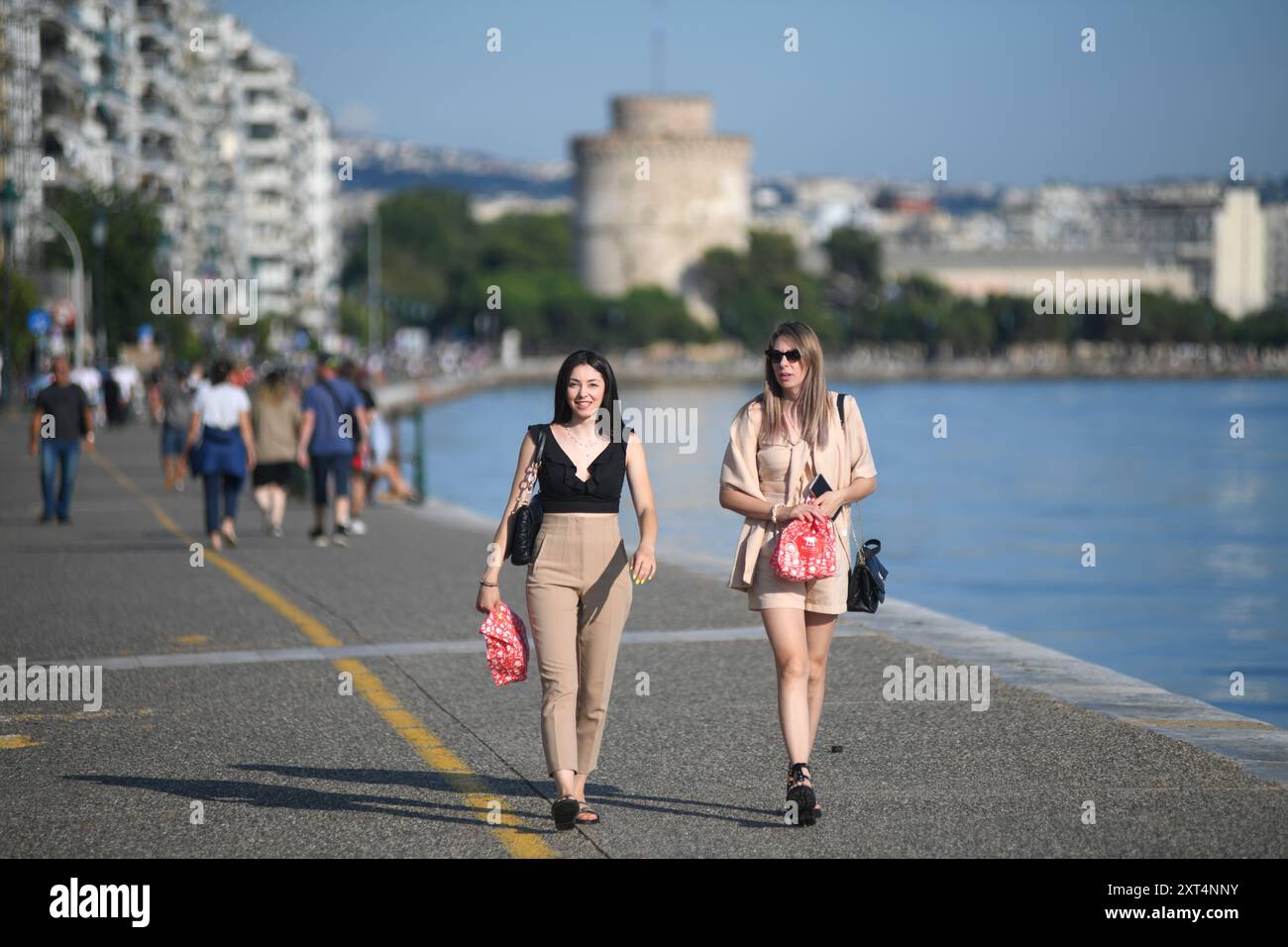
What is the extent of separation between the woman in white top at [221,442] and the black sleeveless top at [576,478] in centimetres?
1163

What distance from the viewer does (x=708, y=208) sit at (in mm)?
156375

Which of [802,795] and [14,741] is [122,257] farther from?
[802,795]

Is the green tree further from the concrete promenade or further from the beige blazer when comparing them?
the beige blazer

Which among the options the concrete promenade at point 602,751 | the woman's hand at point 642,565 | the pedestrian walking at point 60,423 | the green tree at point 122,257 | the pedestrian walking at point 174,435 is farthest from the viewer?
the green tree at point 122,257

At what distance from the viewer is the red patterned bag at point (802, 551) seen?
750 cm

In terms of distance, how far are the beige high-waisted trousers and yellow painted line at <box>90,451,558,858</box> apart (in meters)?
0.31

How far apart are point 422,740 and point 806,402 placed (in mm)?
2605

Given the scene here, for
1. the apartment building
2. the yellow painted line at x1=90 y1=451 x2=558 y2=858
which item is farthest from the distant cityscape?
the yellow painted line at x1=90 y1=451 x2=558 y2=858

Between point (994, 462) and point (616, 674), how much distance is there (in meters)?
44.6

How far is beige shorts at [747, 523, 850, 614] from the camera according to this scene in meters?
7.59

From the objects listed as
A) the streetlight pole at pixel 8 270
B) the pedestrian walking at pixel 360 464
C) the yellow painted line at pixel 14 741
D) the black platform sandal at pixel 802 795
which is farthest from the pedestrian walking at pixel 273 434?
the streetlight pole at pixel 8 270

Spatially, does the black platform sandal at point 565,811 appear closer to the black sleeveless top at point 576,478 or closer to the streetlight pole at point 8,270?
the black sleeveless top at point 576,478

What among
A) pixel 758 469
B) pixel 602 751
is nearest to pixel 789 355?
pixel 758 469
